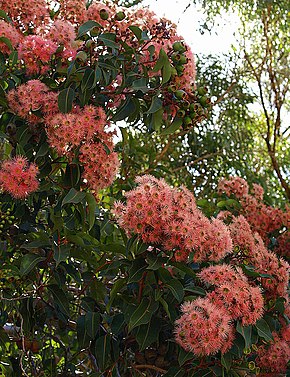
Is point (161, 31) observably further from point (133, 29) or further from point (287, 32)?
point (287, 32)

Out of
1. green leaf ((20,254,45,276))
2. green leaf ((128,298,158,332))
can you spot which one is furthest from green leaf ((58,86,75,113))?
green leaf ((128,298,158,332))

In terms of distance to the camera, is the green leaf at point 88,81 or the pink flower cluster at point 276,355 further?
the pink flower cluster at point 276,355

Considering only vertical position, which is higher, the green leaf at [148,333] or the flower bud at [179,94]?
the flower bud at [179,94]

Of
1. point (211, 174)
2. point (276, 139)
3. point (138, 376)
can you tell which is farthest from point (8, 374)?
point (276, 139)

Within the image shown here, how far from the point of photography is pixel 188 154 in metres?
3.91

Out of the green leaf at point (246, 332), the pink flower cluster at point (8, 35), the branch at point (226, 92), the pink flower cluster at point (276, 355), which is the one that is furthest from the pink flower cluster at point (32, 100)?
the branch at point (226, 92)

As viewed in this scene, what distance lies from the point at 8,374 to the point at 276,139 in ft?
9.43

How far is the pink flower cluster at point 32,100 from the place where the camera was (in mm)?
1524

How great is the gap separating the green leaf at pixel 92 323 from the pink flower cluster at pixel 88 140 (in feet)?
0.93

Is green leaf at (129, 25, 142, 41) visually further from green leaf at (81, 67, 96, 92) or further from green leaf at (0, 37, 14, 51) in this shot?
green leaf at (0, 37, 14, 51)

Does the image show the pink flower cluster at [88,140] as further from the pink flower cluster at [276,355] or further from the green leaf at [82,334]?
the pink flower cluster at [276,355]

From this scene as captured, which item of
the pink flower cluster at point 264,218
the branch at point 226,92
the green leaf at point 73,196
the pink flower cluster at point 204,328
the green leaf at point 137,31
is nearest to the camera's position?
the pink flower cluster at point 204,328

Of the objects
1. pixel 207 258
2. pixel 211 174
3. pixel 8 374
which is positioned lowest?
pixel 8 374

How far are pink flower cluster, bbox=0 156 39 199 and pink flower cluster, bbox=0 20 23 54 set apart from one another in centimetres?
27
